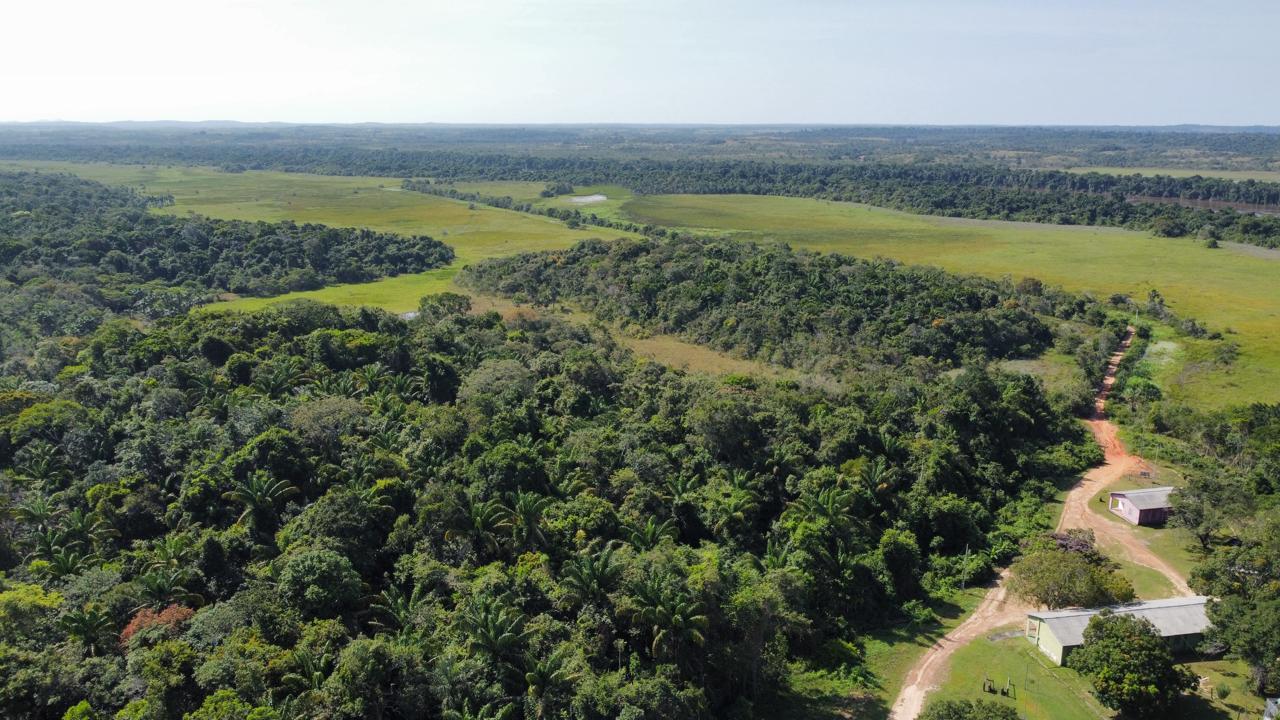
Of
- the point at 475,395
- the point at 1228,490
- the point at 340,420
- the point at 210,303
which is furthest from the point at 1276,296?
the point at 210,303

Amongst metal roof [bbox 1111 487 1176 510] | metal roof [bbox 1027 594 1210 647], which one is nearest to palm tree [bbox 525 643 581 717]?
metal roof [bbox 1027 594 1210 647]

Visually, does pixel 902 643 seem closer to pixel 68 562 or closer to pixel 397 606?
pixel 397 606

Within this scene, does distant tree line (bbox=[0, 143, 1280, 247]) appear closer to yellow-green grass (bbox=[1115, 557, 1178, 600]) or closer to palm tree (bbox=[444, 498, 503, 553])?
yellow-green grass (bbox=[1115, 557, 1178, 600])

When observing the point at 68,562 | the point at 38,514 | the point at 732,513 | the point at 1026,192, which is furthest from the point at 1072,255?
the point at 38,514

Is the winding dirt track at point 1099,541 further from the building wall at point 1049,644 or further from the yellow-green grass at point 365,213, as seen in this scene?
the yellow-green grass at point 365,213

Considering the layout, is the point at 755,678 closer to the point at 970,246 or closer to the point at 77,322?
the point at 77,322
